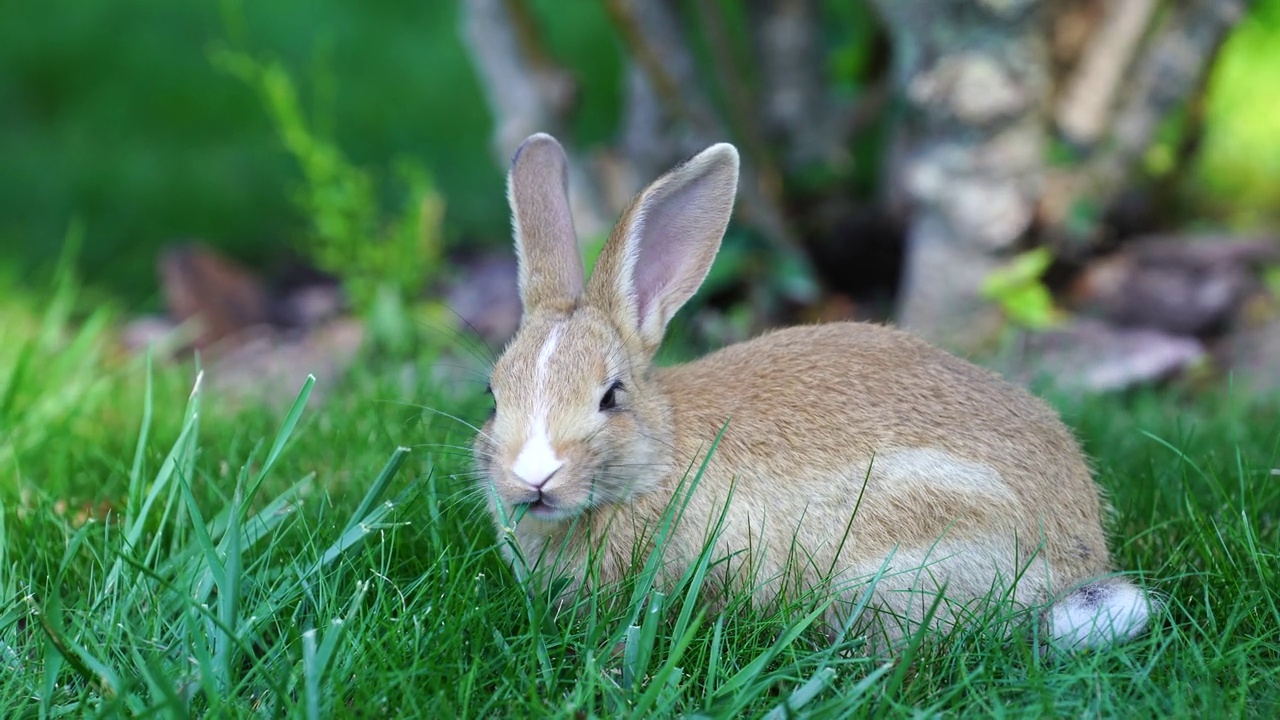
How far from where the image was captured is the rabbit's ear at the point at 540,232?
132 inches

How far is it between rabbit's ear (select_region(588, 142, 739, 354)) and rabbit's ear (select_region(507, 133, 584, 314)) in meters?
0.16

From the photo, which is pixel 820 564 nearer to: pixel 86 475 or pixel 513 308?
pixel 86 475

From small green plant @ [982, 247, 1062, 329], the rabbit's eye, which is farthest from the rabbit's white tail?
small green plant @ [982, 247, 1062, 329]

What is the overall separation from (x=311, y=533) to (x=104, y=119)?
5.51 meters

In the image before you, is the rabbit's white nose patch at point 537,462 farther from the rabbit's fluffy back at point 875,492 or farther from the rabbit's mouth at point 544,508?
the rabbit's fluffy back at point 875,492

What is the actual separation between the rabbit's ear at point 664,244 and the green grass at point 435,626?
59 cm

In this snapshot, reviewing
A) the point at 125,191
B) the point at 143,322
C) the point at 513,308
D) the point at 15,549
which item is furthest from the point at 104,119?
the point at 15,549

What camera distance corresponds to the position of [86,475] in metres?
3.66

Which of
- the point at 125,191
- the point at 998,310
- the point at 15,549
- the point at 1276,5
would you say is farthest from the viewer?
the point at 1276,5

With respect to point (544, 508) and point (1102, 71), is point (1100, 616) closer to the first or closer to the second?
point (544, 508)

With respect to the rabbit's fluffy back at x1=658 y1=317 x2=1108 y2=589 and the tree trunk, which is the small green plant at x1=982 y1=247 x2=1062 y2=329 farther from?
the rabbit's fluffy back at x1=658 y1=317 x2=1108 y2=589

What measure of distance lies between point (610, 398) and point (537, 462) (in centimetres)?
36

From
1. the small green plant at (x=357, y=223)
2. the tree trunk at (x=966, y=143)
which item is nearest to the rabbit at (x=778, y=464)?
the tree trunk at (x=966, y=143)

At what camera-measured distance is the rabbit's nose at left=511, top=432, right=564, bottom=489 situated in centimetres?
273
